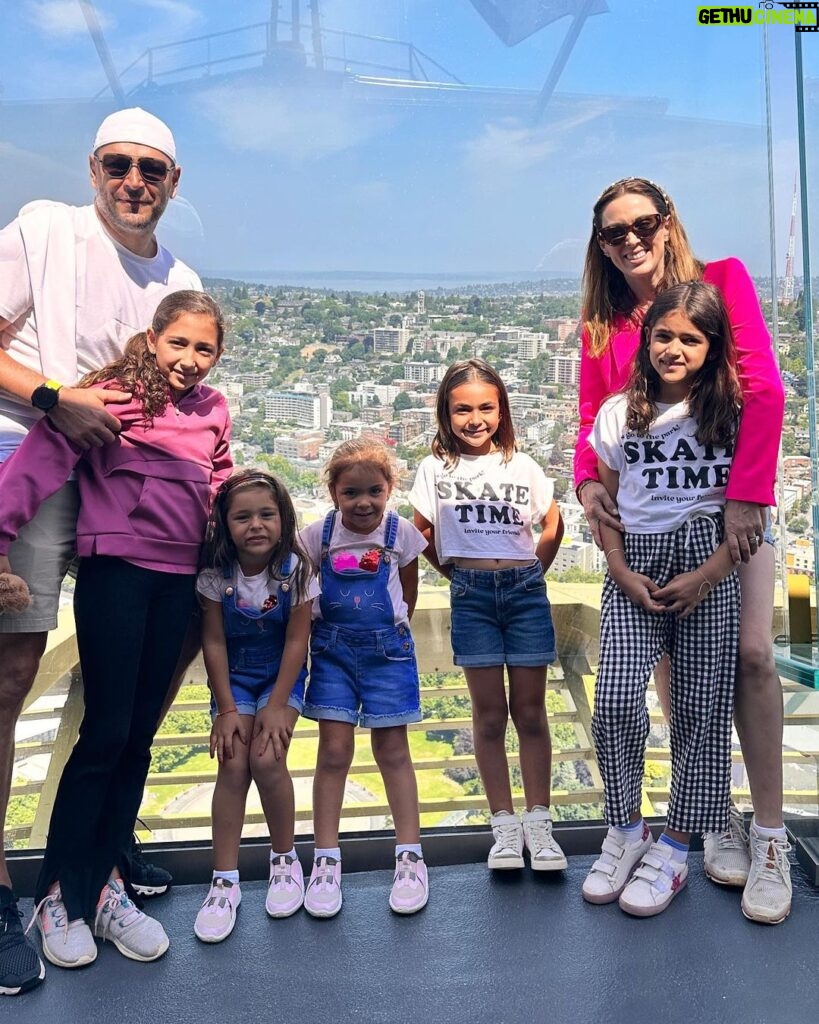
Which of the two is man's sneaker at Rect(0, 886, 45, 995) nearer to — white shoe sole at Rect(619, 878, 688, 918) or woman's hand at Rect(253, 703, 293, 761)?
woman's hand at Rect(253, 703, 293, 761)

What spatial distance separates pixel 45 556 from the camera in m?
1.86

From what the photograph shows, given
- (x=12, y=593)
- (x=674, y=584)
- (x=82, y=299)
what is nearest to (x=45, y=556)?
(x=12, y=593)

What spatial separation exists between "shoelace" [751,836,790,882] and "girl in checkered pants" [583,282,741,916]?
0.09 m

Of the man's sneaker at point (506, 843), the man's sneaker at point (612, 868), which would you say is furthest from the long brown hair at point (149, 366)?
the man's sneaker at point (612, 868)

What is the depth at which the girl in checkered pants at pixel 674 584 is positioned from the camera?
1946 mm

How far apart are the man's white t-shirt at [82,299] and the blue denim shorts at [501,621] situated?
966mm

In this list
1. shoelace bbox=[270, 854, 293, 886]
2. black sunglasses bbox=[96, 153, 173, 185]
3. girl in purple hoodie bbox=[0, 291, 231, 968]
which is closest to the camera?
girl in purple hoodie bbox=[0, 291, 231, 968]

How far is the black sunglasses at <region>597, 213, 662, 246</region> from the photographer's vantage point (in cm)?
202

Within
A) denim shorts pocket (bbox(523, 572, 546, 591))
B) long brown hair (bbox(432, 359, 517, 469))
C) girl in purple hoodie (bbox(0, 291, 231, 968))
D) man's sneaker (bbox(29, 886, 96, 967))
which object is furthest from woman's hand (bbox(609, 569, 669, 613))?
man's sneaker (bbox(29, 886, 96, 967))

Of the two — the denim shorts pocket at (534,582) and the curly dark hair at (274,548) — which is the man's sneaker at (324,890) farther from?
the denim shorts pocket at (534,582)

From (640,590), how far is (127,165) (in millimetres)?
1448

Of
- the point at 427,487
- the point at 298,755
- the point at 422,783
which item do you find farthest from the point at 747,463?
the point at 298,755

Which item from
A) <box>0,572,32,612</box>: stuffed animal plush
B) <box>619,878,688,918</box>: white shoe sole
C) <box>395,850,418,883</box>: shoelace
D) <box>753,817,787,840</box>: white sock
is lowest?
<box>619,878,688,918</box>: white shoe sole

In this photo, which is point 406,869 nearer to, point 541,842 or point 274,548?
point 541,842
